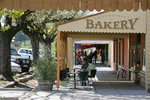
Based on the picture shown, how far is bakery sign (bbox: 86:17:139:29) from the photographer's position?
11648mm

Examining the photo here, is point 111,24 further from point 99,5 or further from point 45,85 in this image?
point 99,5

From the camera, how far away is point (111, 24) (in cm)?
1172

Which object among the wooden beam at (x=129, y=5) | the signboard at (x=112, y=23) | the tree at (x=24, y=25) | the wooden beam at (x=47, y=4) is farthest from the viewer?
the tree at (x=24, y=25)

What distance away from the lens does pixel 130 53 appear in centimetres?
1623

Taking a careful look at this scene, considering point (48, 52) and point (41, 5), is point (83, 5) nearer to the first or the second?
point (41, 5)

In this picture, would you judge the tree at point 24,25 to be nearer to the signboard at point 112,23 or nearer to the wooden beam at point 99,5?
the signboard at point 112,23

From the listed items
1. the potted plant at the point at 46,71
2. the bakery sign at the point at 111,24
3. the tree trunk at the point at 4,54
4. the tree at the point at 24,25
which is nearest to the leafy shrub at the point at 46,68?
the potted plant at the point at 46,71

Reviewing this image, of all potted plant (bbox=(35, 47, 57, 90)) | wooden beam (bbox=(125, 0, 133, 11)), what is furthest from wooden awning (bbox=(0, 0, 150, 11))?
potted plant (bbox=(35, 47, 57, 90))

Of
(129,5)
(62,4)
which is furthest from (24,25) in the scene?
(129,5)

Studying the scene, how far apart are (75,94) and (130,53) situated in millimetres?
6454

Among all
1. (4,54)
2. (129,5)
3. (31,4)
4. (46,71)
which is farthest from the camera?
(4,54)

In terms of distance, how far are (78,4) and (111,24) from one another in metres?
7.42

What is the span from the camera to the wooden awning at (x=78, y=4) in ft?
14.4

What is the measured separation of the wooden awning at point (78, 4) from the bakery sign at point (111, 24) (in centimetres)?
717
